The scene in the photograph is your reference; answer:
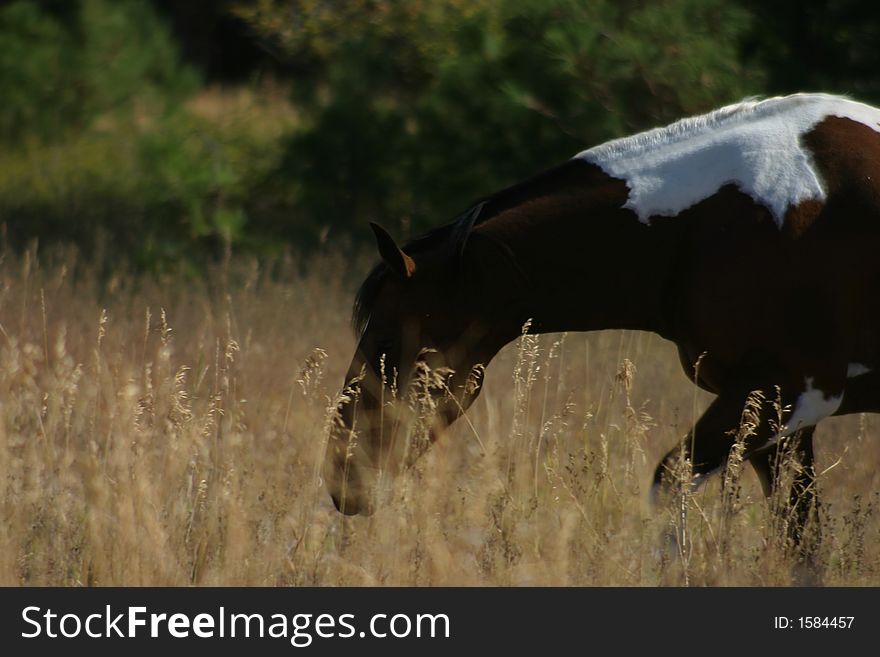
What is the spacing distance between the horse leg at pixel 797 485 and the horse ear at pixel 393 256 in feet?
4.54

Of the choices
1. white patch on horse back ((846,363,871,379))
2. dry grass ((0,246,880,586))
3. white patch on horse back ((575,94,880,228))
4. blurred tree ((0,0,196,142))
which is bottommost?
dry grass ((0,246,880,586))

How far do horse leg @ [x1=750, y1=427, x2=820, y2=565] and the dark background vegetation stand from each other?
13.8 feet

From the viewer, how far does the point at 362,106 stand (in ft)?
36.7

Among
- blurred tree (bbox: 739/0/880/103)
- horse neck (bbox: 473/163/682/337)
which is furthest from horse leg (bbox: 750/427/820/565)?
blurred tree (bbox: 739/0/880/103)

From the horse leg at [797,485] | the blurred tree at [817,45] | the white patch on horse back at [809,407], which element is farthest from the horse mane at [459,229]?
the blurred tree at [817,45]

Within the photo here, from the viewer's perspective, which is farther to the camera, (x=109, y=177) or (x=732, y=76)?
(x=109, y=177)

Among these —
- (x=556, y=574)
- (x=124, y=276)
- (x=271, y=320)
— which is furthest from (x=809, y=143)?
(x=124, y=276)

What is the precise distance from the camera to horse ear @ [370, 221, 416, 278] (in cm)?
435

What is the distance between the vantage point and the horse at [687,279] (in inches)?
168

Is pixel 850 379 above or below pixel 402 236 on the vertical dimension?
below

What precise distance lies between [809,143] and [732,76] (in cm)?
439

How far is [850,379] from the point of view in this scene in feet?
14.6

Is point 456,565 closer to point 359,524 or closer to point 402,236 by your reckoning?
point 359,524

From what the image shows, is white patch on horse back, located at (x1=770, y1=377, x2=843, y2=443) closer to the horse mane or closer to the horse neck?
the horse neck
